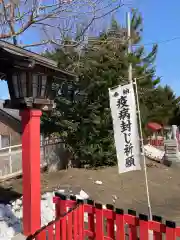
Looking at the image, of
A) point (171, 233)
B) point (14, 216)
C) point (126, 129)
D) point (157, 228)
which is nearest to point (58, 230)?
point (157, 228)

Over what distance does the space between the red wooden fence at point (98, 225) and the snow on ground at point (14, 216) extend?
37.5 inches

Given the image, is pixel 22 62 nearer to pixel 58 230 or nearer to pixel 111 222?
pixel 58 230

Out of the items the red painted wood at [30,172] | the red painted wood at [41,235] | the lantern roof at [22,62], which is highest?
the lantern roof at [22,62]

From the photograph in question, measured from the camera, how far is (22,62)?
12.9ft

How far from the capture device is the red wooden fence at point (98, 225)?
3.54m

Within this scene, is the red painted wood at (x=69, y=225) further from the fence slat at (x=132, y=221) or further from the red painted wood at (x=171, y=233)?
the red painted wood at (x=171, y=233)

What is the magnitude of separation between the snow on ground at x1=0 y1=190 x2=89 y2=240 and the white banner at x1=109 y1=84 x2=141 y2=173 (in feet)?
6.63

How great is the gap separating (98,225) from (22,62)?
3.11 m

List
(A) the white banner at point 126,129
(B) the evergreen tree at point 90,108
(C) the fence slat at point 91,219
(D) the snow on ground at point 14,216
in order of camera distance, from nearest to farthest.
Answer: (C) the fence slat at point 91,219 < (D) the snow on ground at point 14,216 < (A) the white banner at point 126,129 < (B) the evergreen tree at point 90,108

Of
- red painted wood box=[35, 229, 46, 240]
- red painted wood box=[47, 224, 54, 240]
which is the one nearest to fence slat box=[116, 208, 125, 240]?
red painted wood box=[47, 224, 54, 240]

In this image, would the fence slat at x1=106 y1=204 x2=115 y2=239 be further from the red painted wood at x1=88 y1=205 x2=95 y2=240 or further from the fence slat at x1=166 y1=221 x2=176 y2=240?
the fence slat at x1=166 y1=221 x2=176 y2=240

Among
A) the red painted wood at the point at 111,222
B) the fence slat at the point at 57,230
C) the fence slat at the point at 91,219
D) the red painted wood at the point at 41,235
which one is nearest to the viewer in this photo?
the red painted wood at the point at 41,235

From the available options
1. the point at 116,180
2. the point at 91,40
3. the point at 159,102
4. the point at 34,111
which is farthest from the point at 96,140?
the point at 159,102

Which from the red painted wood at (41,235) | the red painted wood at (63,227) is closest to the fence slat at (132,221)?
the red painted wood at (63,227)
